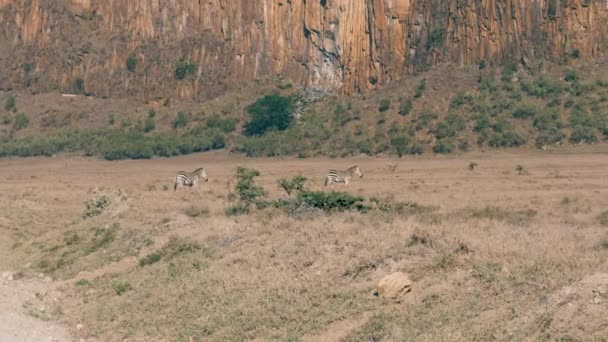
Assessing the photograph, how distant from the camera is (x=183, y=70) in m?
82.2

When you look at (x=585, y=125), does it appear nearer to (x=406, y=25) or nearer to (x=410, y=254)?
(x=406, y=25)

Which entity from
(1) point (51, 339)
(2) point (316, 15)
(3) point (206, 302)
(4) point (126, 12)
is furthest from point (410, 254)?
(4) point (126, 12)

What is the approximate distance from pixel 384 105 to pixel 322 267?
50563 mm

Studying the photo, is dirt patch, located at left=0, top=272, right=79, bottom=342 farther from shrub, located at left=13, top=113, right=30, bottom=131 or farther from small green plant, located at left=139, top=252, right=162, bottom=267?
shrub, located at left=13, top=113, right=30, bottom=131

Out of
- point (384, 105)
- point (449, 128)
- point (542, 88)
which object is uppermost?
point (542, 88)

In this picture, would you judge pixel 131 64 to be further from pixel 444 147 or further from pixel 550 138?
pixel 550 138

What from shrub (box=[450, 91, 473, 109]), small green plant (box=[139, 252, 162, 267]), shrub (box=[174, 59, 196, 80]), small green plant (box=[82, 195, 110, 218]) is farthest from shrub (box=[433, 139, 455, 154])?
small green plant (box=[139, 252, 162, 267])

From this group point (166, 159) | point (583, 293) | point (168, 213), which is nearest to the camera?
point (583, 293)

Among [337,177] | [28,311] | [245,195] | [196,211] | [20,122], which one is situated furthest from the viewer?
[20,122]

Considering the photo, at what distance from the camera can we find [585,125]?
195ft

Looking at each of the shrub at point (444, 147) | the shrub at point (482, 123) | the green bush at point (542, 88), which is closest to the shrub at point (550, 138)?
the shrub at point (482, 123)

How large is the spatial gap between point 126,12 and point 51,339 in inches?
2785

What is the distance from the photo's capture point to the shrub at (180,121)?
255 ft

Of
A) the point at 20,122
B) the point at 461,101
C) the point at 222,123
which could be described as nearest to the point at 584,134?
the point at 461,101
